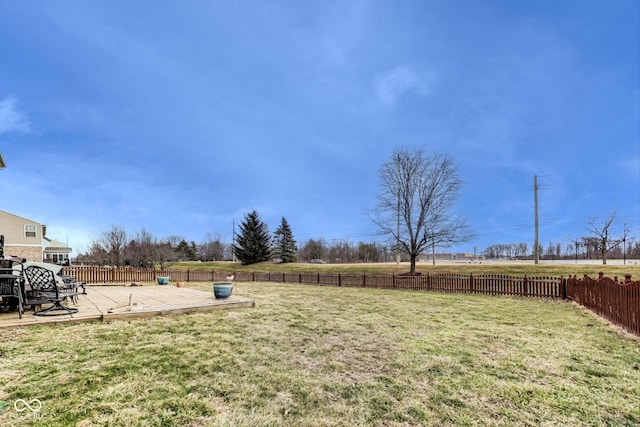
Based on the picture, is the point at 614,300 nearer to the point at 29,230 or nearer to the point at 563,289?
the point at 563,289

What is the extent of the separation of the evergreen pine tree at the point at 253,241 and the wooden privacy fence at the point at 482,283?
885 inches

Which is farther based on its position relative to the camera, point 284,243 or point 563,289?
point 284,243

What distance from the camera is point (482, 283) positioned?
1373cm

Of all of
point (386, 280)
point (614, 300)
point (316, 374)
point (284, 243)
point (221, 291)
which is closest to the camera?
point (316, 374)

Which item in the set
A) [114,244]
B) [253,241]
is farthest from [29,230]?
[253,241]

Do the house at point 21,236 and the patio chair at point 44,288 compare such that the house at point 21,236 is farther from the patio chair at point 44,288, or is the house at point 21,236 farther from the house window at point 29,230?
the patio chair at point 44,288

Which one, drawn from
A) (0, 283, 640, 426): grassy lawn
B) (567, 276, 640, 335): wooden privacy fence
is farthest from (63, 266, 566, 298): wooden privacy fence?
(0, 283, 640, 426): grassy lawn

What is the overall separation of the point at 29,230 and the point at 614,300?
160ft

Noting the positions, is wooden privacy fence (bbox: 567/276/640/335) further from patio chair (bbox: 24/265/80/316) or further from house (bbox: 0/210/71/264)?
house (bbox: 0/210/71/264)

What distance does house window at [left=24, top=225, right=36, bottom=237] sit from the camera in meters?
34.6

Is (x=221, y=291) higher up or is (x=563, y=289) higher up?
(x=221, y=291)

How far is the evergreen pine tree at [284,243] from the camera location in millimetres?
50062

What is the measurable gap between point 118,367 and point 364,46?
13.1 m

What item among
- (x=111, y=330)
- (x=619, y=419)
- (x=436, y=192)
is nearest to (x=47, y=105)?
(x=111, y=330)
